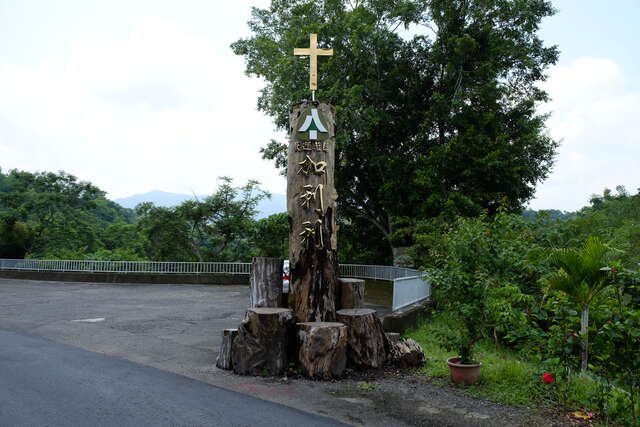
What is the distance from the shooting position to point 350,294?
7.12 m

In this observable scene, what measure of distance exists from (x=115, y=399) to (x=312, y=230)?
126 inches

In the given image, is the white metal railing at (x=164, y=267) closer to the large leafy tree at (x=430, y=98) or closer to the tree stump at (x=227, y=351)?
the large leafy tree at (x=430, y=98)

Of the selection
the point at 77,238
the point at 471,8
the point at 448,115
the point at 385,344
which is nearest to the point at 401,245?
the point at 448,115

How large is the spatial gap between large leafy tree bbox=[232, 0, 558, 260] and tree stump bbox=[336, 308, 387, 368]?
420 inches

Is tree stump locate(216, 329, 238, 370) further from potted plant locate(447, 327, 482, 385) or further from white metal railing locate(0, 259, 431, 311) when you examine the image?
white metal railing locate(0, 259, 431, 311)

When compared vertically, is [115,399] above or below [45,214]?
below

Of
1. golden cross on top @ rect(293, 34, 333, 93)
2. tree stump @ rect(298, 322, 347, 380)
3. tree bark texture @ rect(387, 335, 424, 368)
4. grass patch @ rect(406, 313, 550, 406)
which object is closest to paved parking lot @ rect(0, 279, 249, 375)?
tree stump @ rect(298, 322, 347, 380)

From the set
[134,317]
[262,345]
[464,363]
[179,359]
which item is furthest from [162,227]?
[464,363]

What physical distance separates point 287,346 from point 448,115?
14.3 m

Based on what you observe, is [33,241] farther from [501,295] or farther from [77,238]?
[501,295]

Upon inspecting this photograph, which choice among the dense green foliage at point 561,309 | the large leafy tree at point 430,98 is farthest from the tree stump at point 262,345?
the large leafy tree at point 430,98

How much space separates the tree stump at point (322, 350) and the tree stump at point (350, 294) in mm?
869

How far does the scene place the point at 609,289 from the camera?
541 centimetres

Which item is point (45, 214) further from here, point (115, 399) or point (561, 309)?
point (561, 309)
